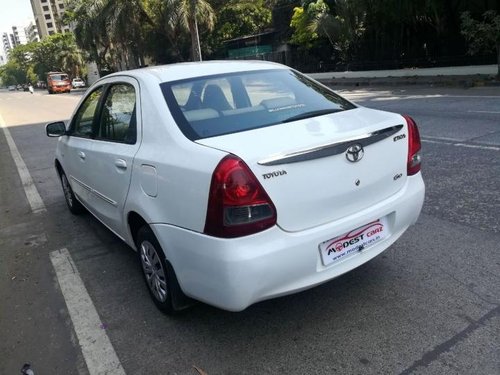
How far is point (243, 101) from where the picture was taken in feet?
11.3

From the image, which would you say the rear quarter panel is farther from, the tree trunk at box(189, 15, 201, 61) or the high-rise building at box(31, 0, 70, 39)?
the high-rise building at box(31, 0, 70, 39)

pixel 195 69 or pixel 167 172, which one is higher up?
pixel 195 69

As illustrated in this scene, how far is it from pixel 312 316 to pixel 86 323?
155 centimetres

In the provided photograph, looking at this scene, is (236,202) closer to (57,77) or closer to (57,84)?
(57,84)

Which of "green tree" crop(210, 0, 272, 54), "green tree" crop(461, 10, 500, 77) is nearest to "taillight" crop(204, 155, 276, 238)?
"green tree" crop(461, 10, 500, 77)

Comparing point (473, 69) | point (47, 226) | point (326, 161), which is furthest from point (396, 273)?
point (473, 69)

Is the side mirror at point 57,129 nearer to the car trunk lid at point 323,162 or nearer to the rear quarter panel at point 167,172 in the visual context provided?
the rear quarter panel at point 167,172

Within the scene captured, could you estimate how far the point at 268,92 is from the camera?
361 centimetres

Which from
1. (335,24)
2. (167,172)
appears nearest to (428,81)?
(335,24)

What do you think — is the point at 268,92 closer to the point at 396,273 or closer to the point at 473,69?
the point at 396,273

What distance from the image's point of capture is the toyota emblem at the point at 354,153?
9.03 feet

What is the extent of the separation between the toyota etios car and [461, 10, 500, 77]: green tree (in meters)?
15.4

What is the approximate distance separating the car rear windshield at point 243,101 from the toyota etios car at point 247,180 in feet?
0.03

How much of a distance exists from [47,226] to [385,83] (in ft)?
59.9
